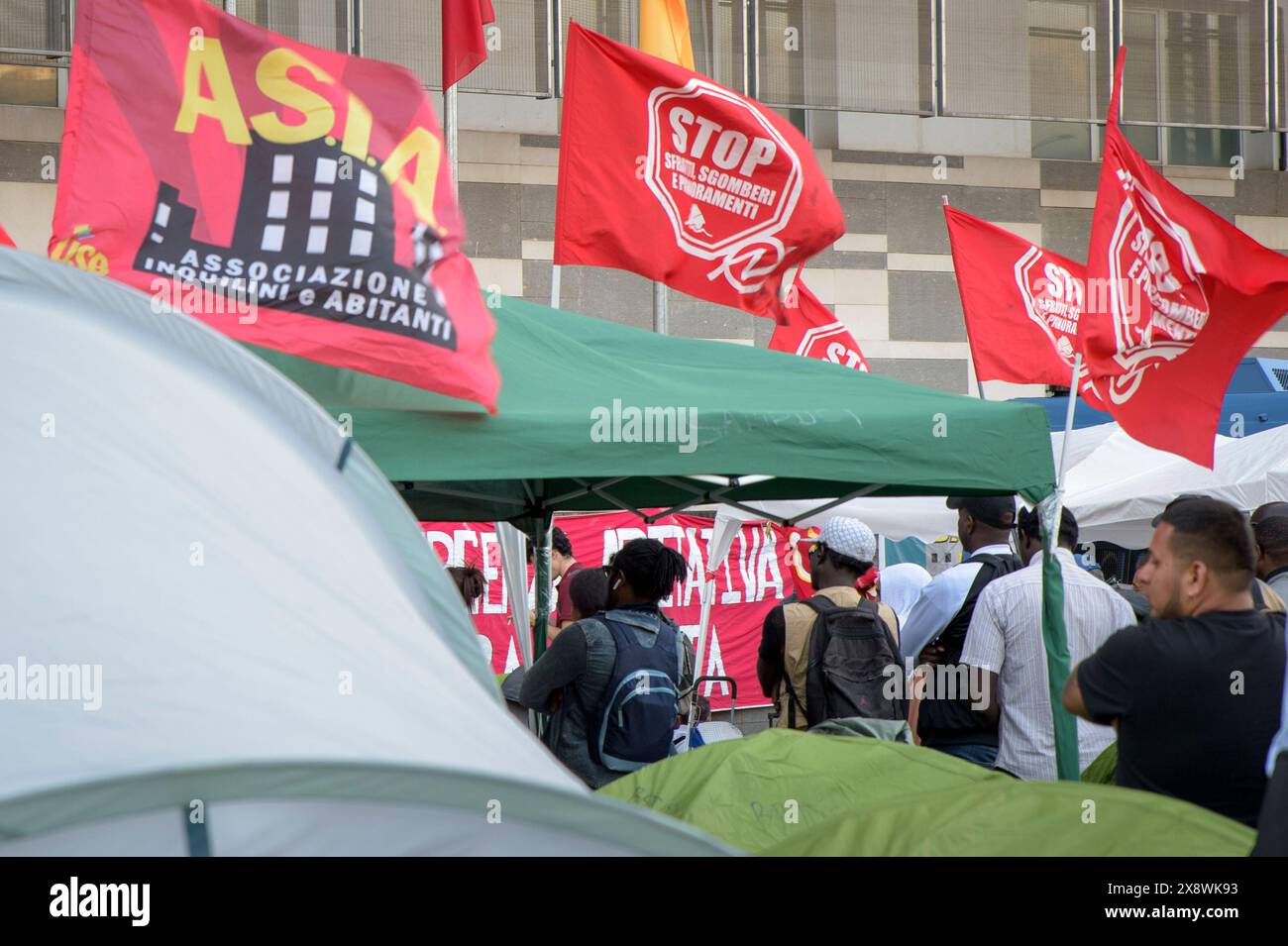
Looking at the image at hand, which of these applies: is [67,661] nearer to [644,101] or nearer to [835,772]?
[835,772]

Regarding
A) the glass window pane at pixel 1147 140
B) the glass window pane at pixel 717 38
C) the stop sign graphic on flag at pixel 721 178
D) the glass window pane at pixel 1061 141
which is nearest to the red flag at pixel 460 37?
the stop sign graphic on flag at pixel 721 178

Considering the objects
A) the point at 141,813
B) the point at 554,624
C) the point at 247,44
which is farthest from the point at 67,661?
the point at 554,624

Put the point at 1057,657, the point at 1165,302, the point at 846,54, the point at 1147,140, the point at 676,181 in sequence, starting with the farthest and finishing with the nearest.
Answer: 1. the point at 1147,140
2. the point at 846,54
3. the point at 676,181
4. the point at 1165,302
5. the point at 1057,657

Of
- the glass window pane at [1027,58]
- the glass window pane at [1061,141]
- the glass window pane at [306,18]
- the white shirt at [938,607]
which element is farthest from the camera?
the glass window pane at [1061,141]

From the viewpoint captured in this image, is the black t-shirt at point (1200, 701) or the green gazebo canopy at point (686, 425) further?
the green gazebo canopy at point (686, 425)

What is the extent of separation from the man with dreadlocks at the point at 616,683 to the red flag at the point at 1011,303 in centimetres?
267

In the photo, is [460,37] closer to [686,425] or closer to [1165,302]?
[1165,302]

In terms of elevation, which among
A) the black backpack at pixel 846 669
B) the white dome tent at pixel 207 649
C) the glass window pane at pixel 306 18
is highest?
the glass window pane at pixel 306 18

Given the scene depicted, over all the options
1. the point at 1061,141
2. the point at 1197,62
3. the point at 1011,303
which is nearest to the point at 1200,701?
the point at 1011,303

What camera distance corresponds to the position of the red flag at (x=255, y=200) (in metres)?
3.71

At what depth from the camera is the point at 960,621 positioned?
5617 millimetres

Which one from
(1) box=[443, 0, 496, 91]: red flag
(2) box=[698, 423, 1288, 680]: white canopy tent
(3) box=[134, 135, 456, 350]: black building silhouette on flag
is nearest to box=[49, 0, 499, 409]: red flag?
(3) box=[134, 135, 456, 350]: black building silhouette on flag

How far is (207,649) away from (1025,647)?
12.2 feet

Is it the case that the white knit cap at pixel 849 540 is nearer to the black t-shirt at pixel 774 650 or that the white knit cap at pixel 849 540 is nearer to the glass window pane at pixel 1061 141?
the black t-shirt at pixel 774 650
